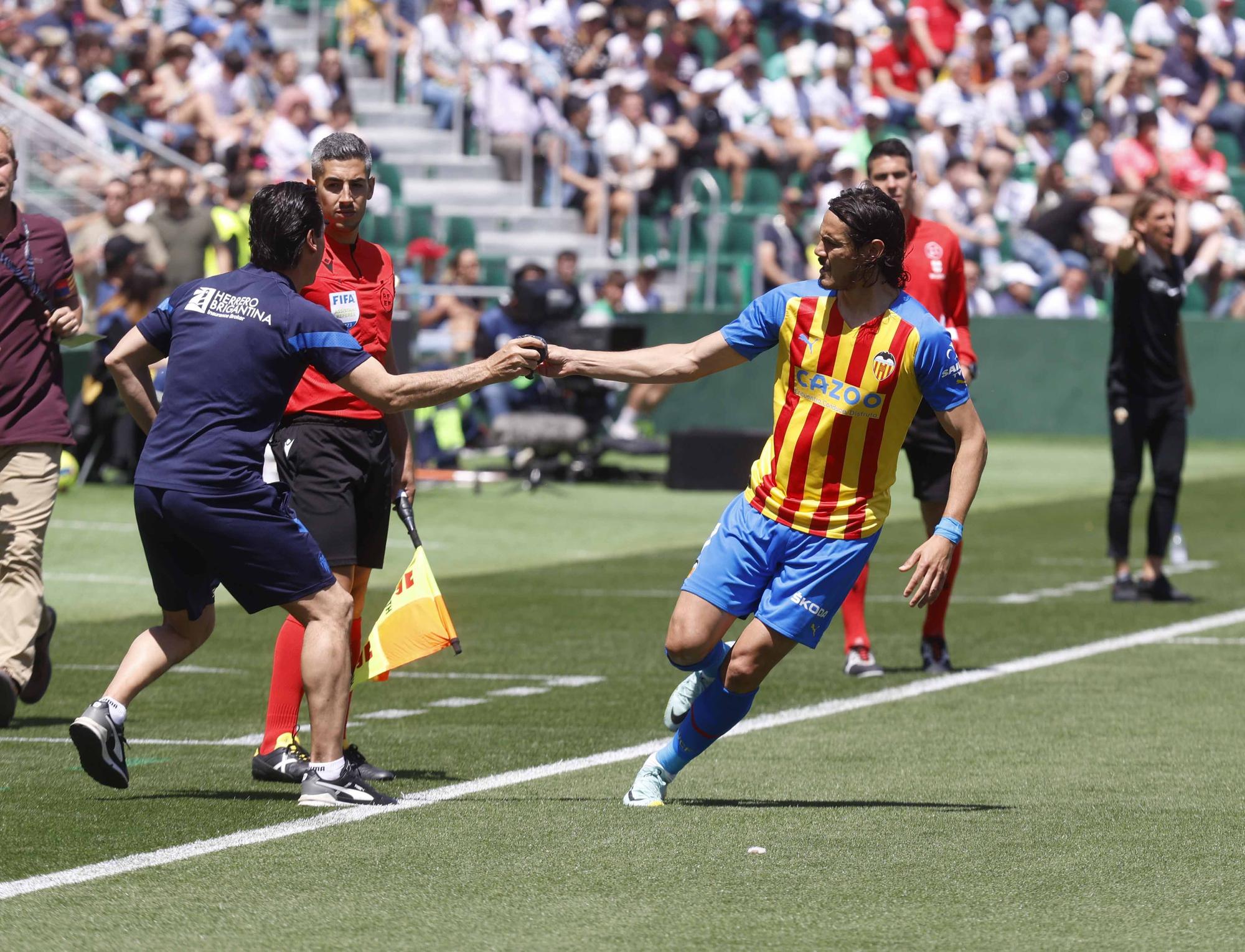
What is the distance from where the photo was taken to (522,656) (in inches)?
407

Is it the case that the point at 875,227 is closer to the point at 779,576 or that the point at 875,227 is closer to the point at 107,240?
the point at 779,576

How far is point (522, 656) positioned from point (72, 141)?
12.6 metres

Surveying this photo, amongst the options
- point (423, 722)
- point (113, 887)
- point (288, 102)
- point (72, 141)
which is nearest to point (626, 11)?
point (288, 102)

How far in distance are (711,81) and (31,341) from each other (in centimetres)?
1975

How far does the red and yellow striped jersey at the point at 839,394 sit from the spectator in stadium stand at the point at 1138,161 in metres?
20.3

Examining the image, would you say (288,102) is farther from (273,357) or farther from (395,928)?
(395,928)

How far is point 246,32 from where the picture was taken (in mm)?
25375

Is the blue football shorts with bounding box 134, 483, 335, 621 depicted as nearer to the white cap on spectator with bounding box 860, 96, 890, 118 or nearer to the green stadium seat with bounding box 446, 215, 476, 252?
the green stadium seat with bounding box 446, 215, 476, 252

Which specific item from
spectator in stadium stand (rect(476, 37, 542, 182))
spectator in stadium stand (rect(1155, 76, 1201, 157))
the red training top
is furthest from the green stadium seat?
the red training top

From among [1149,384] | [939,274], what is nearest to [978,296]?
[1149,384]

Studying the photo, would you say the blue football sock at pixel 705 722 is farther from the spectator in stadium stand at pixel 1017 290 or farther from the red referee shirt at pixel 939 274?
the spectator in stadium stand at pixel 1017 290

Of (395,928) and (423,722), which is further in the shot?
(423,722)

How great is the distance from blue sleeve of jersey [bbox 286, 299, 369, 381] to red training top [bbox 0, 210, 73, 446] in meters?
2.02

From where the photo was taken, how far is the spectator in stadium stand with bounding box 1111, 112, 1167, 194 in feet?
85.8
